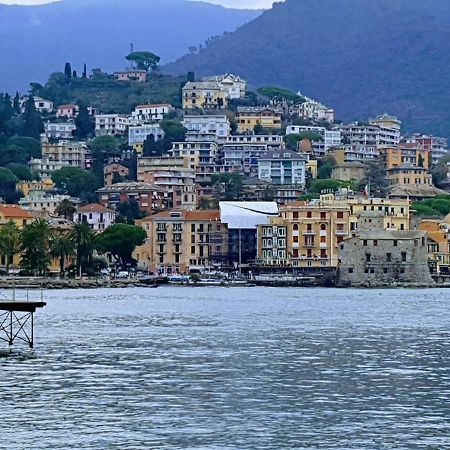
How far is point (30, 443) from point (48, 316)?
46460mm

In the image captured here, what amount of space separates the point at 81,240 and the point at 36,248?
16.7 ft

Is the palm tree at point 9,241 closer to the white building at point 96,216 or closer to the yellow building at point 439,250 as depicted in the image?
the white building at point 96,216

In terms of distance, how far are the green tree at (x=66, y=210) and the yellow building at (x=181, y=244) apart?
12271 mm

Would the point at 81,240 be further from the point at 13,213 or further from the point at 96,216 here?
the point at 96,216

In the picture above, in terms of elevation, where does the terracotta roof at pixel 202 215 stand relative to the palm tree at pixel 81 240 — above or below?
above

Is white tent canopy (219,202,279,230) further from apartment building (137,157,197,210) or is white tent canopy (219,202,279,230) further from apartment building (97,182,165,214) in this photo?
apartment building (137,157,197,210)

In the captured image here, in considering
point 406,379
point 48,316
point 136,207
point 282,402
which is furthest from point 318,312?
point 136,207

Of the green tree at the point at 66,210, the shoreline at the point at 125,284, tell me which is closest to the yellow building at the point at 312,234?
the shoreline at the point at 125,284

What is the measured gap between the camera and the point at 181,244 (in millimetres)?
161625

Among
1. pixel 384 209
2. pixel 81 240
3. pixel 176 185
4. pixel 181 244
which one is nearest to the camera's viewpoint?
pixel 81 240

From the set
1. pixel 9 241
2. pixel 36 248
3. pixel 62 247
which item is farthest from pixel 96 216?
pixel 36 248

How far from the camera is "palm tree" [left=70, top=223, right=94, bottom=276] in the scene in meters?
139

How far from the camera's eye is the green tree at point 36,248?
134500mm

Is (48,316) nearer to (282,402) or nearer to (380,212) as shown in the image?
(282,402)
